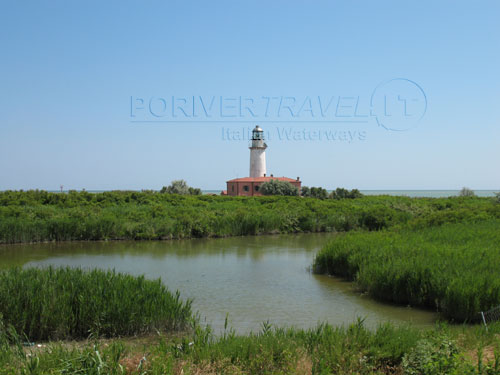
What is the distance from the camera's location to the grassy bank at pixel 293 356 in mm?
4609

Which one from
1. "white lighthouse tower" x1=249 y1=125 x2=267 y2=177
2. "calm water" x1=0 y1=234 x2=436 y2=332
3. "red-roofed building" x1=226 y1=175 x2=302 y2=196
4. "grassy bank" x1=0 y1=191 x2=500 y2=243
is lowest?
"calm water" x1=0 y1=234 x2=436 y2=332

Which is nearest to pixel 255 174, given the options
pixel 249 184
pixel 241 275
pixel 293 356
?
pixel 249 184

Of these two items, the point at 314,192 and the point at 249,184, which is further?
the point at 249,184

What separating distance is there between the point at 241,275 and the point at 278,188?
34.5 metres

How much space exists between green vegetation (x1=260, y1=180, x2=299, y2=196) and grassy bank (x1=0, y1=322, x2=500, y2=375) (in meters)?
41.0

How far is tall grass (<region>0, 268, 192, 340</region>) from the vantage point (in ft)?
22.1

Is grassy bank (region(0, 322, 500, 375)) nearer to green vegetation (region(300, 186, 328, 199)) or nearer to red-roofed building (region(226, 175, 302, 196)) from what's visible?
green vegetation (region(300, 186, 328, 199))

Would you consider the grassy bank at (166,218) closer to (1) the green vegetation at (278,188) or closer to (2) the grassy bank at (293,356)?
(2) the grassy bank at (293,356)

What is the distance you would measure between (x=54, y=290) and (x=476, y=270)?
7.21 meters

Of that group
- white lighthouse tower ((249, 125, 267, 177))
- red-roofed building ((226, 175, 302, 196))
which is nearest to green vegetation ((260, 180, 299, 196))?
red-roofed building ((226, 175, 302, 196))

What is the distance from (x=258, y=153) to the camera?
5428 cm

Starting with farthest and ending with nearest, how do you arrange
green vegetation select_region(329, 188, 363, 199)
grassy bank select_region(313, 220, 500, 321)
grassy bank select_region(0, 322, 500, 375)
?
green vegetation select_region(329, 188, 363, 199) → grassy bank select_region(313, 220, 500, 321) → grassy bank select_region(0, 322, 500, 375)

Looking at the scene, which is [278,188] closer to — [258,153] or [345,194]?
[345,194]

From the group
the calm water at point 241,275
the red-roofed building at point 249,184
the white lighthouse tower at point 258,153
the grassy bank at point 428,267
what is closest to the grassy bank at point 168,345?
the calm water at point 241,275
